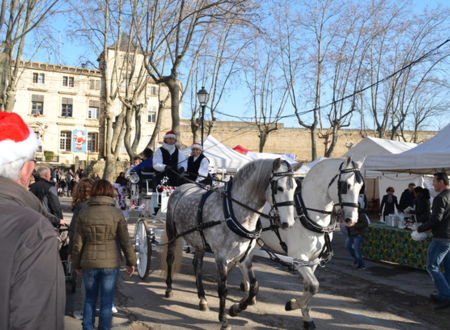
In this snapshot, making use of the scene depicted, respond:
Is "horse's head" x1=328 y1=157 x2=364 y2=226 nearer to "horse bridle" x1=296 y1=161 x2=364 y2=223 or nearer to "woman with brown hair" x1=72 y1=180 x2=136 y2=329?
"horse bridle" x1=296 y1=161 x2=364 y2=223

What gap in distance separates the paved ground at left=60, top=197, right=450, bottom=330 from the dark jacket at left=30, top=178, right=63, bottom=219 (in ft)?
4.45

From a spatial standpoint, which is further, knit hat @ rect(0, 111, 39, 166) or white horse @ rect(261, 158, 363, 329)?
white horse @ rect(261, 158, 363, 329)

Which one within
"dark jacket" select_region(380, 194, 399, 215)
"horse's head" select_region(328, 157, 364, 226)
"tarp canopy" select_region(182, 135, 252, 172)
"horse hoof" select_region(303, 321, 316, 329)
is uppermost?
"tarp canopy" select_region(182, 135, 252, 172)

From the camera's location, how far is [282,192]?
4.53m

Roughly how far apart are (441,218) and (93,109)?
46816 mm

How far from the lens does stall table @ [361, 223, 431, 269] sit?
8.14 meters

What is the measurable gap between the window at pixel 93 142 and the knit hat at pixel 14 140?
47964 millimetres

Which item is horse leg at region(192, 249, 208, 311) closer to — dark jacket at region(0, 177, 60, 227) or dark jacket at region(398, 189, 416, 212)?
dark jacket at region(0, 177, 60, 227)

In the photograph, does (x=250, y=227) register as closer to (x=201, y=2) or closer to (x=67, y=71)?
(x=201, y=2)

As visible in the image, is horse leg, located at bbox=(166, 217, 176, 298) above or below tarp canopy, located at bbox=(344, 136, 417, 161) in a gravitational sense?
below

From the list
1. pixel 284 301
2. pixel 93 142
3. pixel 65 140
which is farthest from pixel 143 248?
pixel 65 140

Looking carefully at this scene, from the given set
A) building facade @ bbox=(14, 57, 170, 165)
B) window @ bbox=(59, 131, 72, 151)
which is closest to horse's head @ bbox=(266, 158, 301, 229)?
building facade @ bbox=(14, 57, 170, 165)

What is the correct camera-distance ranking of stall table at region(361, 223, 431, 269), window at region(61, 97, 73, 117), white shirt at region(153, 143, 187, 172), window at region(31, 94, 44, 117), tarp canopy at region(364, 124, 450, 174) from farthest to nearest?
1. window at region(61, 97, 73, 117)
2. window at region(31, 94, 44, 117)
3. tarp canopy at region(364, 124, 450, 174)
4. stall table at region(361, 223, 431, 269)
5. white shirt at region(153, 143, 187, 172)

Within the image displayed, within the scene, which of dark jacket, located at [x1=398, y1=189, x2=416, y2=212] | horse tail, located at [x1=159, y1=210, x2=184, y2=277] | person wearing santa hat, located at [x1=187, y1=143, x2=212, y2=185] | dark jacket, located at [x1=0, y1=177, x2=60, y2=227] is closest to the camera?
dark jacket, located at [x1=0, y1=177, x2=60, y2=227]
